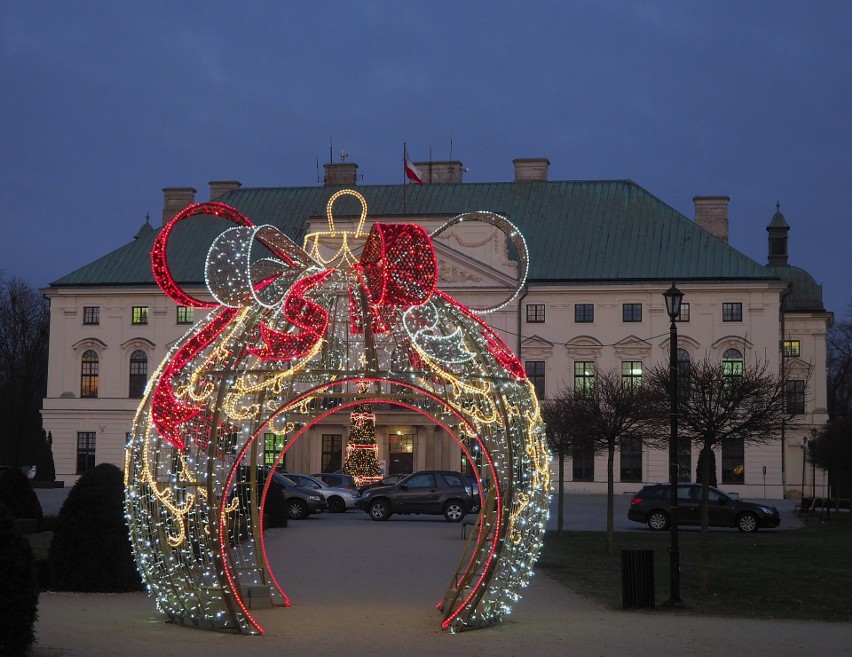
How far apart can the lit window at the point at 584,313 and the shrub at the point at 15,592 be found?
52102 mm

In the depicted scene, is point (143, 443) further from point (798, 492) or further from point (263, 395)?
point (798, 492)

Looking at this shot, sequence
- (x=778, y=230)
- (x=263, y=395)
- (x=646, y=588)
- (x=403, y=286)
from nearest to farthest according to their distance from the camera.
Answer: (x=403, y=286)
(x=263, y=395)
(x=646, y=588)
(x=778, y=230)

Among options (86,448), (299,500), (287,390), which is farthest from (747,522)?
(86,448)

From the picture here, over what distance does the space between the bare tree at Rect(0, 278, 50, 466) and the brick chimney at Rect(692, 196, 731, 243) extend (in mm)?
35116

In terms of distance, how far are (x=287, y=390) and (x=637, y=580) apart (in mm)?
5459

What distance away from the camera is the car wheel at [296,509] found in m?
35.7

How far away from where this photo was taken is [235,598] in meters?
13.6

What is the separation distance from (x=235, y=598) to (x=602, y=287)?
49656 millimetres

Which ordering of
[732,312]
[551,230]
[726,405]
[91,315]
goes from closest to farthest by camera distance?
[726,405] → [732,312] → [551,230] → [91,315]

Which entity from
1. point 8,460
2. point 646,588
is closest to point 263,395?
point 646,588

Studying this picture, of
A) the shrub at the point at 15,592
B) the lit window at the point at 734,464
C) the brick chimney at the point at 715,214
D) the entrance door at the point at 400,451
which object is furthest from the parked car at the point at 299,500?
the brick chimney at the point at 715,214

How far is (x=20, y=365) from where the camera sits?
77375 millimetres

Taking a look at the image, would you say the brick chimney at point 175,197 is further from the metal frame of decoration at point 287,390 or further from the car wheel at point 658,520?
the metal frame of decoration at point 287,390

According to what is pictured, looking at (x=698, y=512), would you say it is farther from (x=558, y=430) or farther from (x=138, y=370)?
(x=138, y=370)
